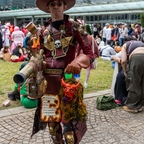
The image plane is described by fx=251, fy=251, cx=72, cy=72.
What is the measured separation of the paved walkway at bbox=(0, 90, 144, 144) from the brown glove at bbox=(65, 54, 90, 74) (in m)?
1.48

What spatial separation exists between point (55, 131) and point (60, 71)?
2.26 ft

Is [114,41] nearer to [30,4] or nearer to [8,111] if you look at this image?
[8,111]

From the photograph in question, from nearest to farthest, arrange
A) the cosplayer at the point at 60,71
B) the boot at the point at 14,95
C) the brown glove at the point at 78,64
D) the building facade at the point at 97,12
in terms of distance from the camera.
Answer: the brown glove at the point at 78,64 → the cosplayer at the point at 60,71 → the boot at the point at 14,95 → the building facade at the point at 97,12

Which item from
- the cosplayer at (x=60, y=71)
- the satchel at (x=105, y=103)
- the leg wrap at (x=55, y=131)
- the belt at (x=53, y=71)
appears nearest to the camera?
the cosplayer at (x=60, y=71)

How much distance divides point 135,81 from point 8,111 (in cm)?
238

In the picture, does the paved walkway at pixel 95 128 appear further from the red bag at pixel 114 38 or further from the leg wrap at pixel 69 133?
the red bag at pixel 114 38

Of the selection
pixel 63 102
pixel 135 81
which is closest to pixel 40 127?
pixel 63 102

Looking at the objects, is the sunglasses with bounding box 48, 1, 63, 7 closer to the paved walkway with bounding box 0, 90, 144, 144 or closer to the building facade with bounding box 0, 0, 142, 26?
the paved walkway with bounding box 0, 90, 144, 144

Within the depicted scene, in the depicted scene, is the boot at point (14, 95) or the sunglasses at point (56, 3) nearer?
the sunglasses at point (56, 3)

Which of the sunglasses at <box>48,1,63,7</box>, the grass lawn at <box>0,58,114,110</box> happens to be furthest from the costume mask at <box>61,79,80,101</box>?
the grass lawn at <box>0,58,114,110</box>

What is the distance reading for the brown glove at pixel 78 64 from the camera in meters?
2.27

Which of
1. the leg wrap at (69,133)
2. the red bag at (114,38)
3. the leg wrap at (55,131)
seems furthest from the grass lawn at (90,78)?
the red bag at (114,38)

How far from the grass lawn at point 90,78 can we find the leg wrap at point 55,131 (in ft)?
7.75

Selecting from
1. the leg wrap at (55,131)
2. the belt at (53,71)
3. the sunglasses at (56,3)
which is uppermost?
the sunglasses at (56,3)
